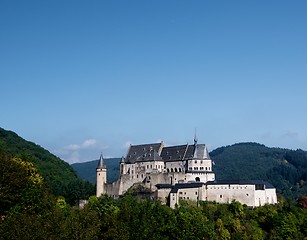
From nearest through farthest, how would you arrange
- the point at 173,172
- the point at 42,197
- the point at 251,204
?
the point at 42,197, the point at 251,204, the point at 173,172

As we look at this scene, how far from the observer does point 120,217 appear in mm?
55656

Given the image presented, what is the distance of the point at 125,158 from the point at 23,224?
44247mm

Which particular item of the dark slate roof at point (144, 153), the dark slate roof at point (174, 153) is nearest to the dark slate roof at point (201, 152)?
→ the dark slate roof at point (174, 153)

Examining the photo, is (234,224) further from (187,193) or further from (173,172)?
(173,172)

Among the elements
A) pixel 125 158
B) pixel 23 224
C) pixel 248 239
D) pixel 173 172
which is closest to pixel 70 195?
pixel 125 158

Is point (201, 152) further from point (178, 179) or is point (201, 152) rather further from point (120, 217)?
point (120, 217)

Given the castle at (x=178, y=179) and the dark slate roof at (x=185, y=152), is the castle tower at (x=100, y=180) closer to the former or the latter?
the castle at (x=178, y=179)

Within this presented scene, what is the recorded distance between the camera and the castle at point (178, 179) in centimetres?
6906

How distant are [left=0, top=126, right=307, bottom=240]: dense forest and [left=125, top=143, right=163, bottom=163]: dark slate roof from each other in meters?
9.31

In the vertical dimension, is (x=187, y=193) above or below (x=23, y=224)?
above

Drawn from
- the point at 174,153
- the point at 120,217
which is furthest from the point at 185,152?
the point at 120,217

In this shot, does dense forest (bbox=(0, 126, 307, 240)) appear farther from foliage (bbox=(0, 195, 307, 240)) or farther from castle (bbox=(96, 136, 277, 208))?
castle (bbox=(96, 136, 277, 208))

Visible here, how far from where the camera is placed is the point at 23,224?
128 ft

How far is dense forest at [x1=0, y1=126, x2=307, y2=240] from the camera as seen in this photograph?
1657 inches
